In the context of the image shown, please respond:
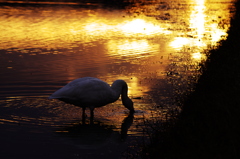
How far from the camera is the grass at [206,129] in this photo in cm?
619

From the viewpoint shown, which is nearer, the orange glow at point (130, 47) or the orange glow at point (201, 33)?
the orange glow at point (130, 47)

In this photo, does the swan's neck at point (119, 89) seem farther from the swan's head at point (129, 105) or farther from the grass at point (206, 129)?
the grass at point (206, 129)

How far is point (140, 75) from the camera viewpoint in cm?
1398

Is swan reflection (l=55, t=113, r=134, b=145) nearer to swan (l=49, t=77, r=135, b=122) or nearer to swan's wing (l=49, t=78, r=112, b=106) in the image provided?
swan (l=49, t=77, r=135, b=122)

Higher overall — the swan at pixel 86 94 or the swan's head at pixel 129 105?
the swan at pixel 86 94

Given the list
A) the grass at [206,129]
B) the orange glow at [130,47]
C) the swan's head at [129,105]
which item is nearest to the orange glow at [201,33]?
the orange glow at [130,47]

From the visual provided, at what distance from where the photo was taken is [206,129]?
7156 mm

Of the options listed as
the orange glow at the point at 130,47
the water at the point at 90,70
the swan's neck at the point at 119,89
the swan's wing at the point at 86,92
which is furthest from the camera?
the orange glow at the point at 130,47

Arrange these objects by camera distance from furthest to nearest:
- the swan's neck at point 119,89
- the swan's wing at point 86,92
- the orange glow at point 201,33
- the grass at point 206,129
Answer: the orange glow at point 201,33 < the swan's neck at point 119,89 < the swan's wing at point 86,92 < the grass at point 206,129

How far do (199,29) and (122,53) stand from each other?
902 centimetres

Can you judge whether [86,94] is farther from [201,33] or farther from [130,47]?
[201,33]

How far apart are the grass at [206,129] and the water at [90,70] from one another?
50 centimetres

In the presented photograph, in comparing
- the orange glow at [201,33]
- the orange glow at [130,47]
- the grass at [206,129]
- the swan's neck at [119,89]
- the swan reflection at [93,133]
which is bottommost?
the orange glow at [201,33]

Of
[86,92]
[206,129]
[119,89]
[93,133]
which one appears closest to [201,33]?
[119,89]
